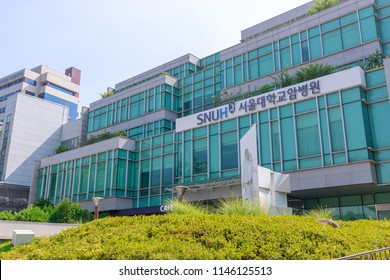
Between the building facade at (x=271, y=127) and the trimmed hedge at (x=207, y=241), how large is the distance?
40.1 feet

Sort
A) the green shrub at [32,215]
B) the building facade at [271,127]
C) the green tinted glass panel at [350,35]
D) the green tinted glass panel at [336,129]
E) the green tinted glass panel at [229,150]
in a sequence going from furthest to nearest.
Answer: the green tinted glass panel at [350,35] < the green tinted glass panel at [229,150] < the green shrub at [32,215] < the green tinted glass panel at [336,129] < the building facade at [271,127]

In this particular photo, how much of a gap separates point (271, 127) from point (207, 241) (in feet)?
60.1

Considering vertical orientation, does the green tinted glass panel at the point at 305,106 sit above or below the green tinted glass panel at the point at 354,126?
above

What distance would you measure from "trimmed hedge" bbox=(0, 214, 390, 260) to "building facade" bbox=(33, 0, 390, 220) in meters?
12.2

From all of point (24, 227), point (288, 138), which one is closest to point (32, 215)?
point (24, 227)

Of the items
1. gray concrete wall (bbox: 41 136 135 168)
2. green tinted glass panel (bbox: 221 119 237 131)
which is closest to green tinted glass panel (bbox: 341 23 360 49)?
green tinted glass panel (bbox: 221 119 237 131)

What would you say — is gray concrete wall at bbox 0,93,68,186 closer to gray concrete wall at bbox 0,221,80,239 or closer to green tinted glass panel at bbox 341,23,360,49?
gray concrete wall at bbox 0,221,80,239

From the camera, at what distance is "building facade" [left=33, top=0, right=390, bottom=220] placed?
2328 cm

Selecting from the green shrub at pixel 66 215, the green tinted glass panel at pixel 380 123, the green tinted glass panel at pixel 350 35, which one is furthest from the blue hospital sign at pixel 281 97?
the green shrub at pixel 66 215

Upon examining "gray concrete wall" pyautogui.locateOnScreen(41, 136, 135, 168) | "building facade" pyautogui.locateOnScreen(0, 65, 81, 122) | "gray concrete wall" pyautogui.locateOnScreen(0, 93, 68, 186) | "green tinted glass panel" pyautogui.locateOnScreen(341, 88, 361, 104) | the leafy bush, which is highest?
"building facade" pyautogui.locateOnScreen(0, 65, 81, 122)

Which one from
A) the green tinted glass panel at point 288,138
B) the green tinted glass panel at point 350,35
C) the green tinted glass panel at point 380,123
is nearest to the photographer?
the green tinted glass panel at point 380,123

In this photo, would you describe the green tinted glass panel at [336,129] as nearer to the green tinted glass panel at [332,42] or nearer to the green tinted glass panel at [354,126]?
the green tinted glass panel at [354,126]

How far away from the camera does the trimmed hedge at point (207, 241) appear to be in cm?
871

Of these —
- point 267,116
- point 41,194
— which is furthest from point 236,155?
point 41,194
